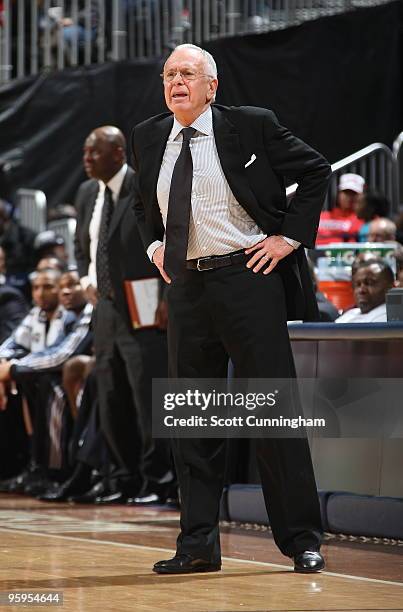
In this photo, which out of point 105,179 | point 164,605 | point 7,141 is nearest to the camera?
point 164,605

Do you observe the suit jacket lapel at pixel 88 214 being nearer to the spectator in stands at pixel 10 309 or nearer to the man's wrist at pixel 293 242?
the spectator in stands at pixel 10 309

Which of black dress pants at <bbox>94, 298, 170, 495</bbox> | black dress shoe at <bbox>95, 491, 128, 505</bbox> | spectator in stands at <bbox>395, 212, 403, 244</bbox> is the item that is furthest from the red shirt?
black dress shoe at <bbox>95, 491, 128, 505</bbox>

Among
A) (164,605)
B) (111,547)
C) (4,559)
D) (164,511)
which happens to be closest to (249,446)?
(164,511)

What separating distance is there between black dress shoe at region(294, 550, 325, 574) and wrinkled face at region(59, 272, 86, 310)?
4747 mm

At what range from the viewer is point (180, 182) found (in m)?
4.88

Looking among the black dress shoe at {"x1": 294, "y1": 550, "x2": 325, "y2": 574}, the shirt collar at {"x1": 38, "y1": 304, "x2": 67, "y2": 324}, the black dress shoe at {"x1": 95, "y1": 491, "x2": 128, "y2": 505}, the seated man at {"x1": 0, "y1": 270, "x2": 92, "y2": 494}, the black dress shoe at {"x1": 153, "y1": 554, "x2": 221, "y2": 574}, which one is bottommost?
the black dress shoe at {"x1": 95, "y1": 491, "x2": 128, "y2": 505}

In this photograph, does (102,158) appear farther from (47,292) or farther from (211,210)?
(211,210)

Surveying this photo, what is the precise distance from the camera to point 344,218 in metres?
11.2

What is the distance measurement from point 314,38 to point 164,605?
894cm

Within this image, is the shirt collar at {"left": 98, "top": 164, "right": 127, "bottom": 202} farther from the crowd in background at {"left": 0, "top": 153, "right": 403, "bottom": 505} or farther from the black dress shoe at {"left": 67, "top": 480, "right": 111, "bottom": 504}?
the black dress shoe at {"left": 67, "top": 480, "right": 111, "bottom": 504}

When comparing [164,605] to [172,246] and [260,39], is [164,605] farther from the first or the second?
[260,39]

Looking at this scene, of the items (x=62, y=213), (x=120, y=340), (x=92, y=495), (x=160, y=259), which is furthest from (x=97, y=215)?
(x=62, y=213)

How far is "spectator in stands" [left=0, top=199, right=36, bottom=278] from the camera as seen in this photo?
1289 cm

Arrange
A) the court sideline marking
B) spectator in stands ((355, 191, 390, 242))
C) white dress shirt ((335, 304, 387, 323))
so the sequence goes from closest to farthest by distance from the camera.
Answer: the court sideline marking
white dress shirt ((335, 304, 387, 323))
spectator in stands ((355, 191, 390, 242))
